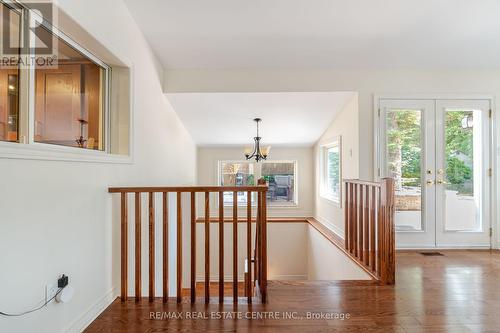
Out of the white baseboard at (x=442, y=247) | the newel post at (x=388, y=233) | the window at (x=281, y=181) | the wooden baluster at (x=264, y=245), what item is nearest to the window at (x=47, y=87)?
the wooden baluster at (x=264, y=245)

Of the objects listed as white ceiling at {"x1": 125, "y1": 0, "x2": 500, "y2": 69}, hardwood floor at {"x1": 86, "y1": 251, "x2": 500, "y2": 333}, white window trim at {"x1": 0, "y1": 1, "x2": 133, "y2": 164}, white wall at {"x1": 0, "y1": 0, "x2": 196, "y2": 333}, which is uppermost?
white ceiling at {"x1": 125, "y1": 0, "x2": 500, "y2": 69}

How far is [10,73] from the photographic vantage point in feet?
4.80

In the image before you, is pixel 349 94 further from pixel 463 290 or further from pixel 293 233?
pixel 293 233

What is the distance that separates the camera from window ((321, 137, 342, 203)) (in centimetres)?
469

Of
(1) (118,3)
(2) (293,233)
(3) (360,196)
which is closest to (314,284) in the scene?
(3) (360,196)

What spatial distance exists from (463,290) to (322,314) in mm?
1332

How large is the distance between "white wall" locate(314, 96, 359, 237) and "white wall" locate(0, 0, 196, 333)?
8.41ft

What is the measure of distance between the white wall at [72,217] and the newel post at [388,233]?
225cm

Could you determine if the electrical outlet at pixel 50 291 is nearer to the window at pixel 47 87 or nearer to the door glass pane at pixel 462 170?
the window at pixel 47 87

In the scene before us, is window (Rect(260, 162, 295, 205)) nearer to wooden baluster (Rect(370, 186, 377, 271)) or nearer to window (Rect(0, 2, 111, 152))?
wooden baluster (Rect(370, 186, 377, 271))

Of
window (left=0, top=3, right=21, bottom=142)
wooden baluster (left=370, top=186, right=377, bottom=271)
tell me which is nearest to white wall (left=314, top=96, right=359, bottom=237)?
wooden baluster (left=370, top=186, right=377, bottom=271)

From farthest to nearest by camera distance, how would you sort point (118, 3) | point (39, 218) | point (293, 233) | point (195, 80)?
point (293, 233) < point (195, 80) < point (118, 3) < point (39, 218)

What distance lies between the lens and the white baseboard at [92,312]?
5.94ft

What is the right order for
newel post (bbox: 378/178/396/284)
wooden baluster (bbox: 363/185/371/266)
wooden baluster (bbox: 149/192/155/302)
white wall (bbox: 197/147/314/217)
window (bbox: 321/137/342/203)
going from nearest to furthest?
wooden baluster (bbox: 149/192/155/302), newel post (bbox: 378/178/396/284), wooden baluster (bbox: 363/185/371/266), window (bbox: 321/137/342/203), white wall (bbox: 197/147/314/217)
